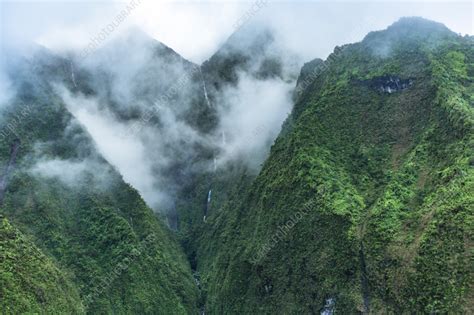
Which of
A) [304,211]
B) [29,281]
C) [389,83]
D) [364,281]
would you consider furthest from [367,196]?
[29,281]

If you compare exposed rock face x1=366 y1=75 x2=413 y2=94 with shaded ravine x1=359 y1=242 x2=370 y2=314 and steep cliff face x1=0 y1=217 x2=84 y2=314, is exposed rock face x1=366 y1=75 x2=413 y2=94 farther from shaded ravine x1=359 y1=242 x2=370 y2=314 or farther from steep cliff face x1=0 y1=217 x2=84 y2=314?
steep cliff face x1=0 y1=217 x2=84 y2=314

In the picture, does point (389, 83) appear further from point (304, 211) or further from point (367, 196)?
point (304, 211)


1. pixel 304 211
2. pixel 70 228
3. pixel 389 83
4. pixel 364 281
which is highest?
pixel 389 83

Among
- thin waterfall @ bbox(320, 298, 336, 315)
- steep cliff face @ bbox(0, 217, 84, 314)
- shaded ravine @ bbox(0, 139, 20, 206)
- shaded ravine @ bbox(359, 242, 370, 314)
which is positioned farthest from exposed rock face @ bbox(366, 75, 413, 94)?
shaded ravine @ bbox(0, 139, 20, 206)

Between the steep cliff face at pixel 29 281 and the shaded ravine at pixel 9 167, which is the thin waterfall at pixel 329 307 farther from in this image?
the shaded ravine at pixel 9 167

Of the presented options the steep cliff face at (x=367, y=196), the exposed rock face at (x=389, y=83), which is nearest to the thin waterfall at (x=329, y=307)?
the steep cliff face at (x=367, y=196)

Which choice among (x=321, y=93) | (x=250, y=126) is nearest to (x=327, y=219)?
(x=321, y=93)

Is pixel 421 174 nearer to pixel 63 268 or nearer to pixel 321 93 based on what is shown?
pixel 321 93
